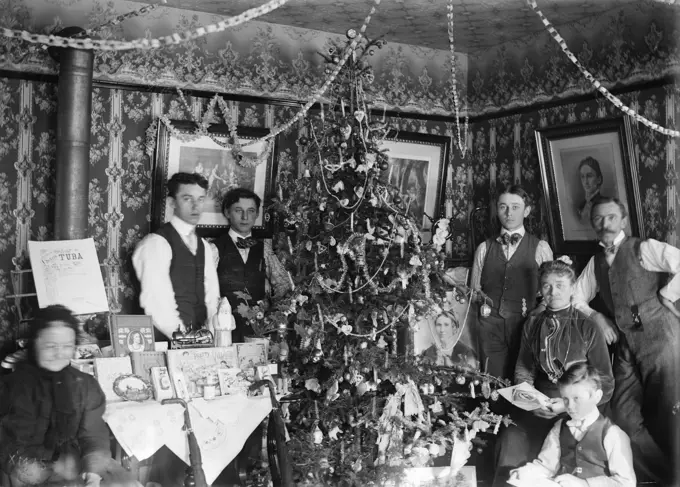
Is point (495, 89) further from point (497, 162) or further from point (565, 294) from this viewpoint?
point (565, 294)

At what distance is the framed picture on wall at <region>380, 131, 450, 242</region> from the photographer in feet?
26.5

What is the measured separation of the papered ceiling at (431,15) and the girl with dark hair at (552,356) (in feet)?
7.08

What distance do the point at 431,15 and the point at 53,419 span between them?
4540mm

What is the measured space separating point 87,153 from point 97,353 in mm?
1453

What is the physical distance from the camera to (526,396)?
609 cm

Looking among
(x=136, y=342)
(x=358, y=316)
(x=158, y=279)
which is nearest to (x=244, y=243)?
(x=158, y=279)

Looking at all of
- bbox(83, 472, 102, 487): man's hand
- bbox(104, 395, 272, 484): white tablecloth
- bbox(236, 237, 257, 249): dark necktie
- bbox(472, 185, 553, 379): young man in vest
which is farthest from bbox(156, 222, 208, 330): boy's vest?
bbox(472, 185, 553, 379): young man in vest

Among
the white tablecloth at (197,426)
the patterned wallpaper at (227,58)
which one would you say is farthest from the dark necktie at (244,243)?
the white tablecloth at (197,426)

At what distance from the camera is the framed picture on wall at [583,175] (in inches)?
A: 268

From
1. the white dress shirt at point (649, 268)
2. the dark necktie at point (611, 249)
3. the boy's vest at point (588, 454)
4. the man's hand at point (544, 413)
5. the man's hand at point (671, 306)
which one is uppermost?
the dark necktie at point (611, 249)

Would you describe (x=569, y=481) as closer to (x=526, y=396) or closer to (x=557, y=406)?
(x=557, y=406)

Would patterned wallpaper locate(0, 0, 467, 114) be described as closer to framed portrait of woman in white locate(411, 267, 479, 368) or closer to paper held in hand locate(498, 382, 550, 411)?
framed portrait of woman in white locate(411, 267, 479, 368)

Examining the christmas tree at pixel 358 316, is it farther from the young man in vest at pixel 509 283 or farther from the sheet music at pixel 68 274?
the sheet music at pixel 68 274

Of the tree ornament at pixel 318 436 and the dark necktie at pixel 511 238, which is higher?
the dark necktie at pixel 511 238
